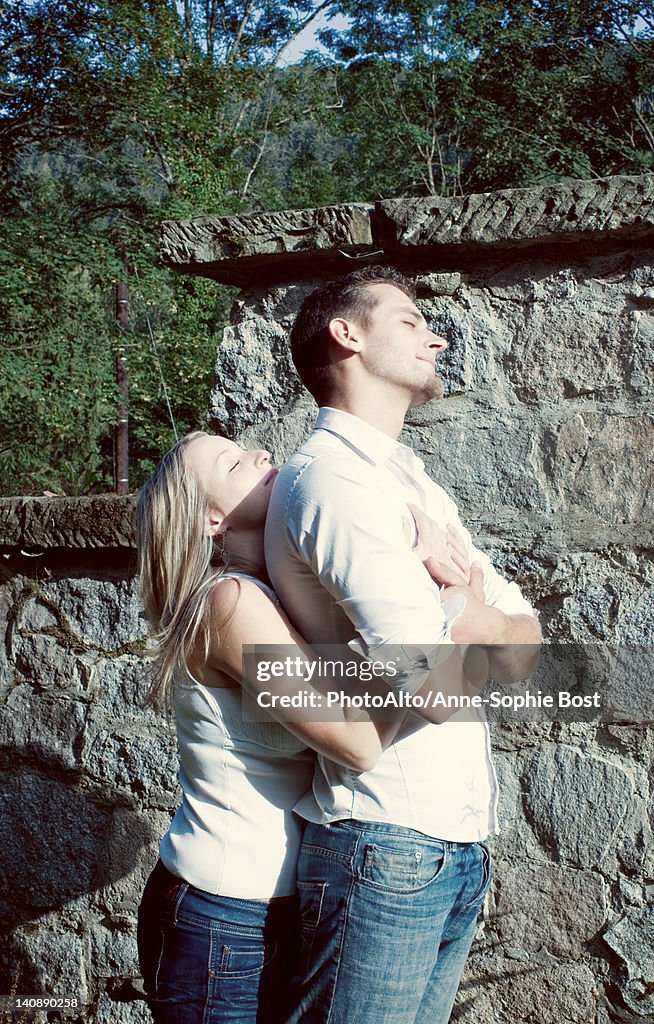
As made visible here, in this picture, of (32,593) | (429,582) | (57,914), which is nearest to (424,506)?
(429,582)

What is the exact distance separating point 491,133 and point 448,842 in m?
15.6

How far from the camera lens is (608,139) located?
1481 centimetres

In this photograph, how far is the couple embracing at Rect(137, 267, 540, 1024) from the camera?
1.43 m

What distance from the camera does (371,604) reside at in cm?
135

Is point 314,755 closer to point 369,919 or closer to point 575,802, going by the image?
point 369,919

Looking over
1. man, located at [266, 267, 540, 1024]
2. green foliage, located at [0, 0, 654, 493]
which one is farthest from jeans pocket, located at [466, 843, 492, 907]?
green foliage, located at [0, 0, 654, 493]

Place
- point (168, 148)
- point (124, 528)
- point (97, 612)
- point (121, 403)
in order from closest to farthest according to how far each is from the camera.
A: point (124, 528), point (97, 612), point (121, 403), point (168, 148)

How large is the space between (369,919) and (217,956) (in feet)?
0.89

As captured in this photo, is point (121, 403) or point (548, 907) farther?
point (121, 403)

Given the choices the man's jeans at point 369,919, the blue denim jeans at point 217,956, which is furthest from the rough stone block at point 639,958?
the blue denim jeans at point 217,956

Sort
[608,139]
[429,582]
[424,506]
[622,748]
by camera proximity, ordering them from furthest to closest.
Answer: [608,139] < [622,748] < [424,506] < [429,582]

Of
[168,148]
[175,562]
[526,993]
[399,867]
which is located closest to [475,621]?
[399,867]

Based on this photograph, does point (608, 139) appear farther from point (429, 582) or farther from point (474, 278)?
point (429, 582)

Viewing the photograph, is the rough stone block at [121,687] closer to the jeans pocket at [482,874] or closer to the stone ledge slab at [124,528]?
the stone ledge slab at [124,528]
